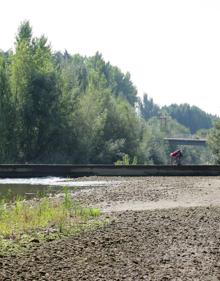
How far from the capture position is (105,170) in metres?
34.6

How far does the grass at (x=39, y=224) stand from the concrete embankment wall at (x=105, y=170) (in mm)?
19123

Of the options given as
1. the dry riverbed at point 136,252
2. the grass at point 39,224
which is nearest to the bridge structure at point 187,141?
the grass at point 39,224

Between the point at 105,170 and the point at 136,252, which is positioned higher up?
the point at 105,170

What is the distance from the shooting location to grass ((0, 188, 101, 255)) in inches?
399

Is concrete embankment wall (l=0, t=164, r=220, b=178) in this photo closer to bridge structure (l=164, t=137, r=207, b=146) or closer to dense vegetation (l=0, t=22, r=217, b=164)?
dense vegetation (l=0, t=22, r=217, b=164)

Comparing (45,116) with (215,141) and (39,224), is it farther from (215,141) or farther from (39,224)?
(39,224)

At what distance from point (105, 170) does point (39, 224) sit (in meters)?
22.6

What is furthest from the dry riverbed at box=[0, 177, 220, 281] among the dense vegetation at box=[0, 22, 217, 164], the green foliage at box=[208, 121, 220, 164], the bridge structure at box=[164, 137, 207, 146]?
the bridge structure at box=[164, 137, 207, 146]

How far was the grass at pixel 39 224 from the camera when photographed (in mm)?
10141

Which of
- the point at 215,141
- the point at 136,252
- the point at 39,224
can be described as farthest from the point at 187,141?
the point at 136,252

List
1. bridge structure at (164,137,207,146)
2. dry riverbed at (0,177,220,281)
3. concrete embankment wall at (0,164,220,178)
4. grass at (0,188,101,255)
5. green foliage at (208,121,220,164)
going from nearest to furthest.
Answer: dry riverbed at (0,177,220,281) → grass at (0,188,101,255) → concrete embankment wall at (0,164,220,178) → green foliage at (208,121,220,164) → bridge structure at (164,137,207,146)

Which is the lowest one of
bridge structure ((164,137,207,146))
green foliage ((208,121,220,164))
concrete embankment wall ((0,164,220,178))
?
concrete embankment wall ((0,164,220,178))

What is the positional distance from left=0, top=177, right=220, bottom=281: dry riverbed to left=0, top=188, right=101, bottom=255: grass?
364 mm

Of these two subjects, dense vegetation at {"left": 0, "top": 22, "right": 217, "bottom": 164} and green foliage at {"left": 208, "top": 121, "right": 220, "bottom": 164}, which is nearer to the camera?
dense vegetation at {"left": 0, "top": 22, "right": 217, "bottom": 164}
